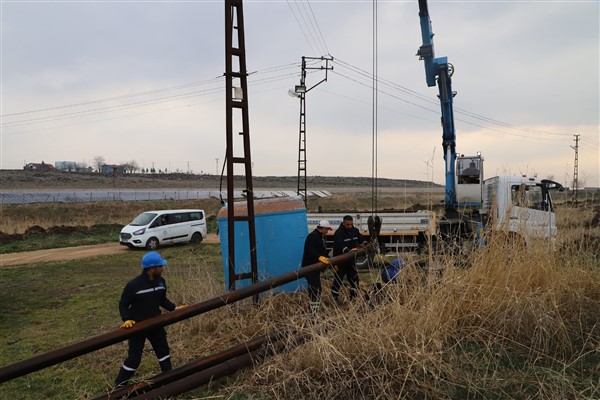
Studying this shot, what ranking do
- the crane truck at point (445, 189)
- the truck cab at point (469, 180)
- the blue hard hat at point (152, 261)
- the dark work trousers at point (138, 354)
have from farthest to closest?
the truck cab at point (469, 180) < the crane truck at point (445, 189) < the blue hard hat at point (152, 261) < the dark work trousers at point (138, 354)

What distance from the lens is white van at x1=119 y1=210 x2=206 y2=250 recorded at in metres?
19.3

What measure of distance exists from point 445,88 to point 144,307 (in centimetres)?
1159

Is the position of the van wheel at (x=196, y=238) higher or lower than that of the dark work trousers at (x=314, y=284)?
lower

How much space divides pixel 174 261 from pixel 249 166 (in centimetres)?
1057

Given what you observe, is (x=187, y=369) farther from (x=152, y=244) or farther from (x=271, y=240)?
(x=152, y=244)

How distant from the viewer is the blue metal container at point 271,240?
21.6ft

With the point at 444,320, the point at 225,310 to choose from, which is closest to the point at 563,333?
the point at 444,320

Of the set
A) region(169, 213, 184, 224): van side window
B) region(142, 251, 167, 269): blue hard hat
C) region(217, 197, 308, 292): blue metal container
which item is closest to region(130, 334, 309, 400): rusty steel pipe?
region(142, 251, 167, 269): blue hard hat

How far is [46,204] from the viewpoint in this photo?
36562 mm

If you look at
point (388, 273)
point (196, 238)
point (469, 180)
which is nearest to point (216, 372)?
point (388, 273)

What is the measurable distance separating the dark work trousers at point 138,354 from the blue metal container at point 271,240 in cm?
210

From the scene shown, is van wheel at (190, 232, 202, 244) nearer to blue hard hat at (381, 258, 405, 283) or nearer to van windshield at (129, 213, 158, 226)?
van windshield at (129, 213, 158, 226)

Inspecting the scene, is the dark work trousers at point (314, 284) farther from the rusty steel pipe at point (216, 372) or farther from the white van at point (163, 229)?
the white van at point (163, 229)

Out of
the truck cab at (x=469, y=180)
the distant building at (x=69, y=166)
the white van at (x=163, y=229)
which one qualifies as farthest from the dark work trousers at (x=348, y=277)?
the distant building at (x=69, y=166)
